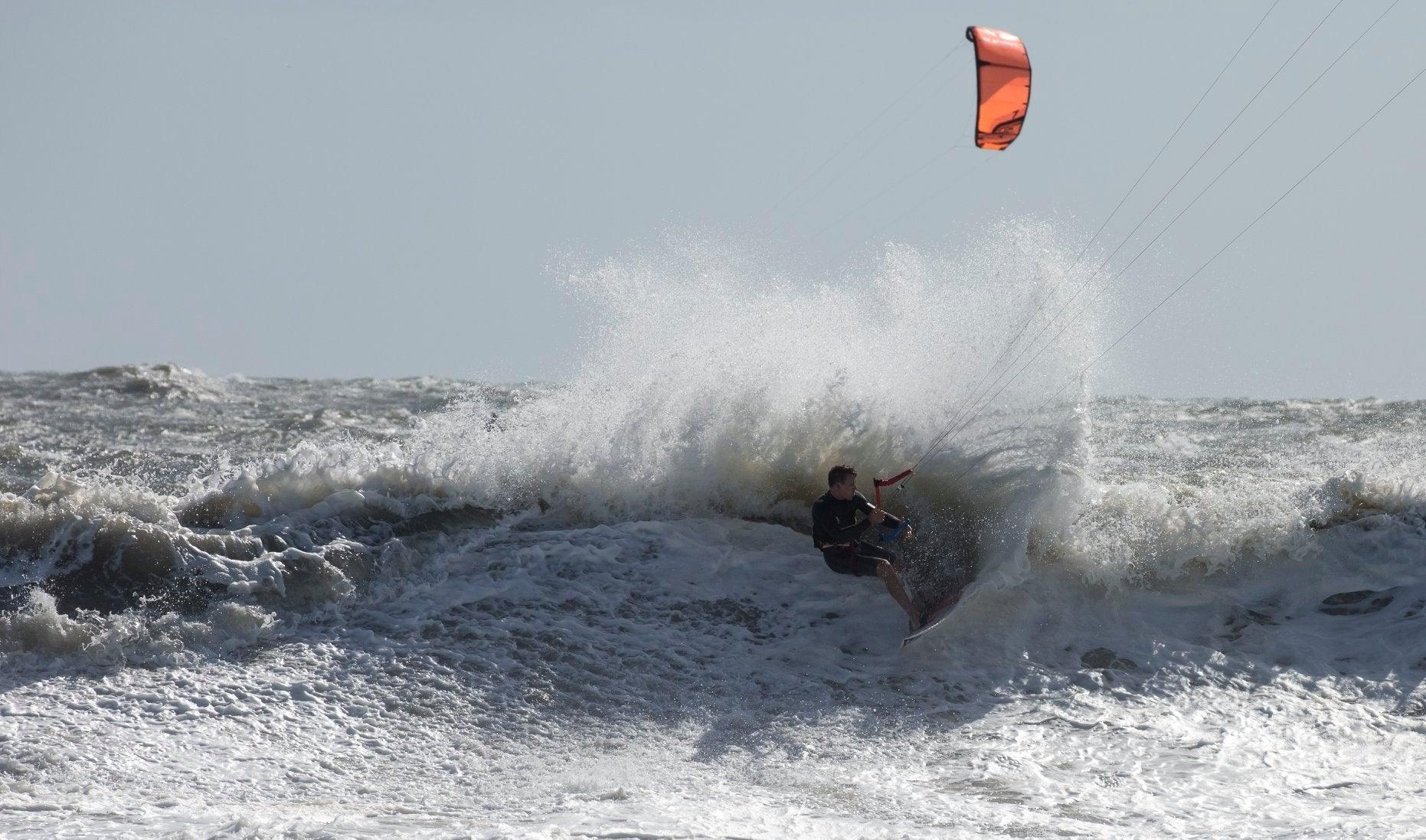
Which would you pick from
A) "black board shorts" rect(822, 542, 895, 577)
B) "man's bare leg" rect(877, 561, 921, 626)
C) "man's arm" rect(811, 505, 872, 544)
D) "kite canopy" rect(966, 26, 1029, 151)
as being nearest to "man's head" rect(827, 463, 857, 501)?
"man's arm" rect(811, 505, 872, 544)

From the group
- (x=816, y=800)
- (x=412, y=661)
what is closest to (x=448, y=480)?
(x=412, y=661)

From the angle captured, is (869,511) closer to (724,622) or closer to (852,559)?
(852,559)

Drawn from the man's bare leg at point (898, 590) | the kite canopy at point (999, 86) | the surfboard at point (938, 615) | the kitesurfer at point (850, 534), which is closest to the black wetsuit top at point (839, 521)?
the kitesurfer at point (850, 534)

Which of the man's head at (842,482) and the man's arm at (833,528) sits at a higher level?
the man's head at (842,482)

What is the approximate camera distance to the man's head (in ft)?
26.5

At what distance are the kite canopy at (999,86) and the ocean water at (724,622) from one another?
152cm

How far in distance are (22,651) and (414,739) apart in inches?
98.6

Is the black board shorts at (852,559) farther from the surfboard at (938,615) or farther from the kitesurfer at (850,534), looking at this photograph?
the surfboard at (938,615)

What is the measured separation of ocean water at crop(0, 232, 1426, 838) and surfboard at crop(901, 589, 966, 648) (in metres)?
0.10

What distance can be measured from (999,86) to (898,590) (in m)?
5.18

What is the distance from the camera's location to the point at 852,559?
8156mm

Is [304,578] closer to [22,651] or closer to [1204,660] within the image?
[22,651]

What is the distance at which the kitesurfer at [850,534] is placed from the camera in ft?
26.4

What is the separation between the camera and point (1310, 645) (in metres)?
7.78
